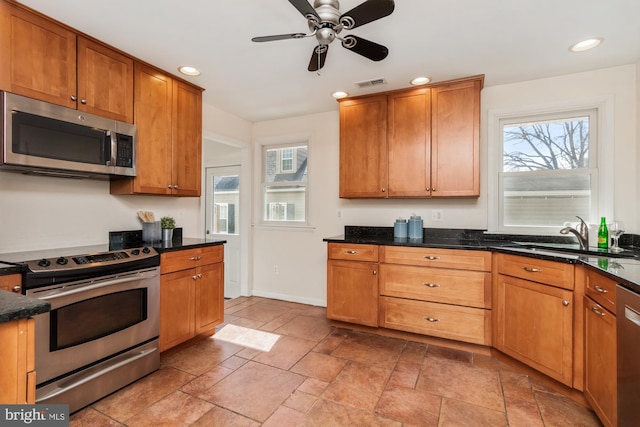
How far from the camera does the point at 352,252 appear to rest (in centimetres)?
311

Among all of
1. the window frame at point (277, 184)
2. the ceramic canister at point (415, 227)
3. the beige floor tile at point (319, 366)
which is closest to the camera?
the beige floor tile at point (319, 366)

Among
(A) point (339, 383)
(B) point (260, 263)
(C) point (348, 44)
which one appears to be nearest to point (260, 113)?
(B) point (260, 263)

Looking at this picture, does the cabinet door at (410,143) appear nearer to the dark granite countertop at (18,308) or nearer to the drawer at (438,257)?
the drawer at (438,257)

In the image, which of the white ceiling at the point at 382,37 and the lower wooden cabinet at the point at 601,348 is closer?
the lower wooden cabinet at the point at 601,348

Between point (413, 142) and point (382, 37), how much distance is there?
46.0 inches

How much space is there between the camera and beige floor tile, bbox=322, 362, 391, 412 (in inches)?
77.9

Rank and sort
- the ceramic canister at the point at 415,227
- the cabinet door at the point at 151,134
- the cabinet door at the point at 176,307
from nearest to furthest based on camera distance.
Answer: the cabinet door at the point at 176,307
the cabinet door at the point at 151,134
the ceramic canister at the point at 415,227

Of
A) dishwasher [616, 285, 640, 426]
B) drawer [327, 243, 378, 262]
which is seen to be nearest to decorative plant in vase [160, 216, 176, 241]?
drawer [327, 243, 378, 262]

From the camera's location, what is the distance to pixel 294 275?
4.09 meters

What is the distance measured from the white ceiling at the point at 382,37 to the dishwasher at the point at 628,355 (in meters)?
1.74

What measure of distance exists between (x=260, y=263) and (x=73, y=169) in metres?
2.59

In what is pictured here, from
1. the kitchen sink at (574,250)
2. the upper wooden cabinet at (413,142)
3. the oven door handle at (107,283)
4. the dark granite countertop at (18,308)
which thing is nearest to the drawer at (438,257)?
the kitchen sink at (574,250)

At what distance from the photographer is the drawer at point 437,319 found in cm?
262

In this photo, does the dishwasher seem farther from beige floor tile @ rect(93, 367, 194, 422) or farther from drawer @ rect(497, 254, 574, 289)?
beige floor tile @ rect(93, 367, 194, 422)
